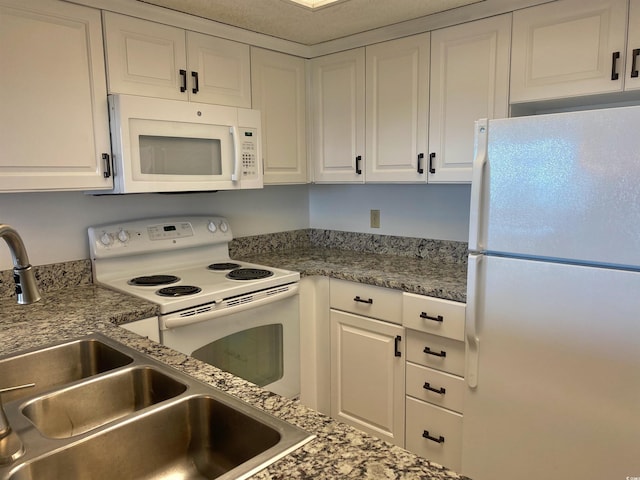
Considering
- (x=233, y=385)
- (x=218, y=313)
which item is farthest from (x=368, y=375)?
(x=233, y=385)

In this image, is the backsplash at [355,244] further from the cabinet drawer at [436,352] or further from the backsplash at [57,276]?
the backsplash at [57,276]

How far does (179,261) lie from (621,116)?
6.72 feet

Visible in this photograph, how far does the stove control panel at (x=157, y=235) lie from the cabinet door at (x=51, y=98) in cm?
35

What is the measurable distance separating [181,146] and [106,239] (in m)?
0.57

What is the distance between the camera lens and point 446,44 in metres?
2.22

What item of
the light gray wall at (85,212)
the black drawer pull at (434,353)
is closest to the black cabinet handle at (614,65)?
the black drawer pull at (434,353)

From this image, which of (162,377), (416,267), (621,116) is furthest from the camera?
(416,267)

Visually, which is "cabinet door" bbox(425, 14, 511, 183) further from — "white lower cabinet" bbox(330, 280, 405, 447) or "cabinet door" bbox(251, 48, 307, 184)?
"cabinet door" bbox(251, 48, 307, 184)

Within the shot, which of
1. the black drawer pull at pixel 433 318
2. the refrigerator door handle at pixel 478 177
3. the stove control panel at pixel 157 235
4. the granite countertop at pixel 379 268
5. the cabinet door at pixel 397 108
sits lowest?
the black drawer pull at pixel 433 318

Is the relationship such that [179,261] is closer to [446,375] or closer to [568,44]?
[446,375]

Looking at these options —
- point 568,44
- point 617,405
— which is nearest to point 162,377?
point 617,405

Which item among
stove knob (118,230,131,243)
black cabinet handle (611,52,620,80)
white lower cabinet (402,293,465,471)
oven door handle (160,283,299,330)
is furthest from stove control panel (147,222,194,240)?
black cabinet handle (611,52,620,80)

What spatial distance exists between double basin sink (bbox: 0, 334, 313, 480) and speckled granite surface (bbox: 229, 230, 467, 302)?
1228mm

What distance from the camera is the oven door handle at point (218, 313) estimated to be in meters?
1.86
